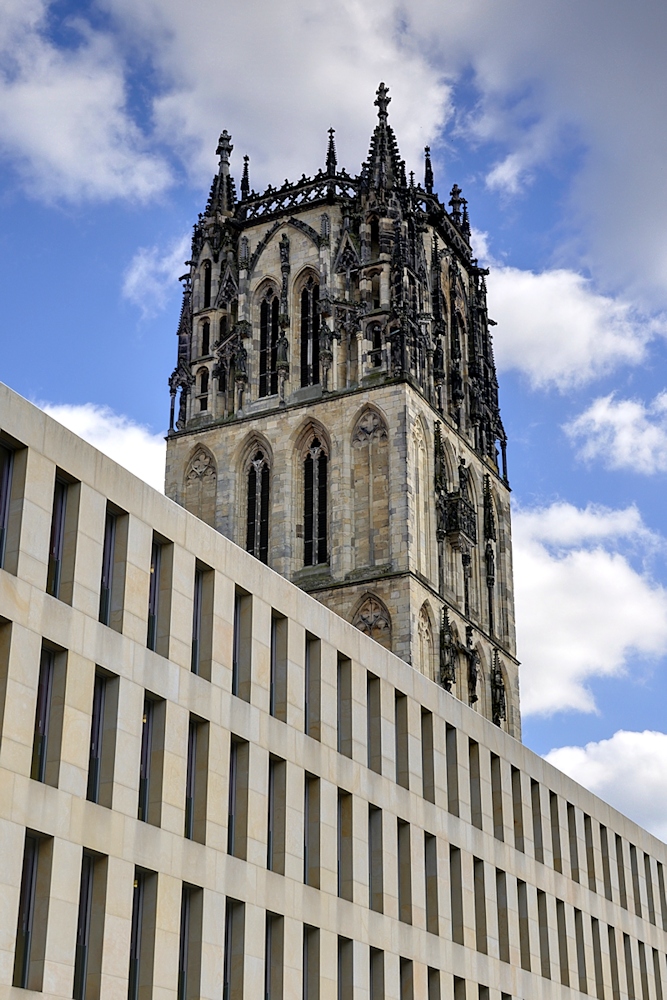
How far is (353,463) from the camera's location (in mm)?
74562

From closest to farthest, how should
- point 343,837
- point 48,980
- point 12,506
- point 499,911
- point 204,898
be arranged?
point 48,980 → point 12,506 → point 204,898 → point 343,837 → point 499,911

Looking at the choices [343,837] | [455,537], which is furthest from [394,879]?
[455,537]

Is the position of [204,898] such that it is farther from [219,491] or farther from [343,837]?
[219,491]

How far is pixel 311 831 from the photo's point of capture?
39.2 meters

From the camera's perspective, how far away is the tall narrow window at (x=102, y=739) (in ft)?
103

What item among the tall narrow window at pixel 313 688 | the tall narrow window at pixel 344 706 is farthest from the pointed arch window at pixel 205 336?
the tall narrow window at pixel 313 688

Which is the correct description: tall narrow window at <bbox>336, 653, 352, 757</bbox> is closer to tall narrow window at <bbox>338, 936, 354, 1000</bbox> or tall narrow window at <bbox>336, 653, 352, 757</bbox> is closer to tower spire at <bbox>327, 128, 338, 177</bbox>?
tall narrow window at <bbox>338, 936, 354, 1000</bbox>

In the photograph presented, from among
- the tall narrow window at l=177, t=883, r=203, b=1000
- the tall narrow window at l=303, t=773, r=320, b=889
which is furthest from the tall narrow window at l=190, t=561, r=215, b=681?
the tall narrow window at l=303, t=773, r=320, b=889

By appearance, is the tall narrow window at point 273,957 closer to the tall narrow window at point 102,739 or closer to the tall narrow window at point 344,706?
the tall narrow window at point 344,706

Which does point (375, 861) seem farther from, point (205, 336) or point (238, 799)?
point (205, 336)

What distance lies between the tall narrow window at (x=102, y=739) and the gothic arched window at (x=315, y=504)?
40668mm

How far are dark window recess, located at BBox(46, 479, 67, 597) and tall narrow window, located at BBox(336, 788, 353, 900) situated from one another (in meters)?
11.9

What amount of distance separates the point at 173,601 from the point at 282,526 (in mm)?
39622

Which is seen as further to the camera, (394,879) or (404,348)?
(404,348)
